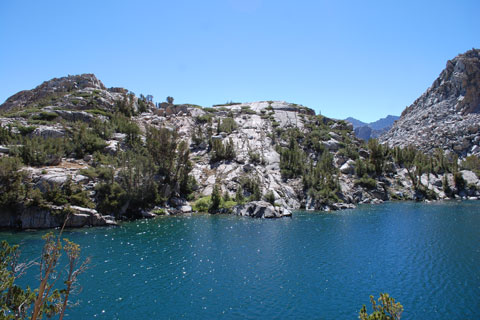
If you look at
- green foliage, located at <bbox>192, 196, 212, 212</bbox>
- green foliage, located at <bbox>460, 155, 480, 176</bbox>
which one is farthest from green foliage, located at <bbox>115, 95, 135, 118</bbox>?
green foliage, located at <bbox>460, 155, 480, 176</bbox>

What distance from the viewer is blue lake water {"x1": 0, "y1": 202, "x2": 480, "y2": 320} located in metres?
17.6

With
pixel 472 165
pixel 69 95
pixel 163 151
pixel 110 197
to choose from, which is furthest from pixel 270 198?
pixel 472 165

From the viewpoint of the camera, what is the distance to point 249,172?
59594mm

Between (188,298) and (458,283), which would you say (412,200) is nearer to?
(458,283)

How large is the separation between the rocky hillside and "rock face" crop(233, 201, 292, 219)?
17 centimetres

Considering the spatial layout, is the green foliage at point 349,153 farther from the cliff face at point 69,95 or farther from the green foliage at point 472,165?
the cliff face at point 69,95

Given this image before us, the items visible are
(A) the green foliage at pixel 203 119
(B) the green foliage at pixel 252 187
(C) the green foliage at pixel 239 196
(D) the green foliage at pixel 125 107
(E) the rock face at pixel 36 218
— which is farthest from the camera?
(A) the green foliage at pixel 203 119

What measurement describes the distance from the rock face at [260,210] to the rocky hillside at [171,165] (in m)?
0.17

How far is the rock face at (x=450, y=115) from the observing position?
9369cm

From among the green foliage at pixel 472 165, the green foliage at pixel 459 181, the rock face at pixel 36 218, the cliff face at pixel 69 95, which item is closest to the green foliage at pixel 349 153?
the green foliage at pixel 459 181

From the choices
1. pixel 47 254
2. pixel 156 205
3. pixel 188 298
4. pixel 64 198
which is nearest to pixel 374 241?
pixel 188 298

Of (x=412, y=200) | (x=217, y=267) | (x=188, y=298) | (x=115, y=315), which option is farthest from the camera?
(x=412, y=200)

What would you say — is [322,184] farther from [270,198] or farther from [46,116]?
[46,116]

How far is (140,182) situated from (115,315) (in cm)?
3211
